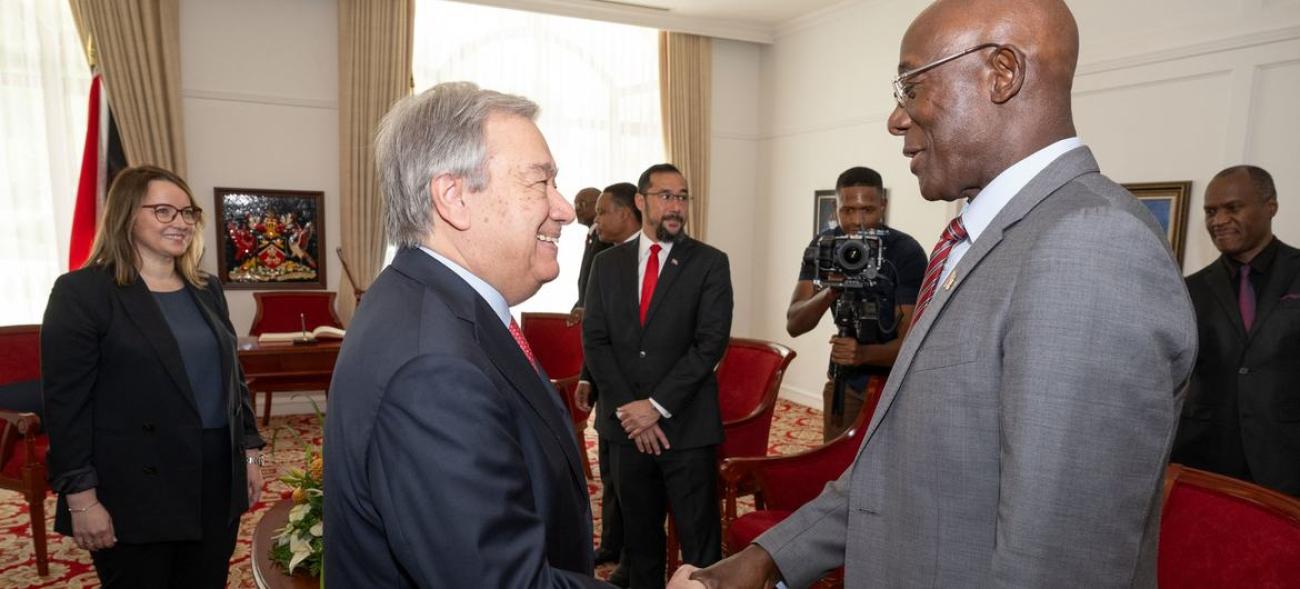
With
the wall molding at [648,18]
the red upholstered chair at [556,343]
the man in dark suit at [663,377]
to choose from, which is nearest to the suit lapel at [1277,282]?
the man in dark suit at [663,377]

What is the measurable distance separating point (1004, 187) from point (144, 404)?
2.56 m

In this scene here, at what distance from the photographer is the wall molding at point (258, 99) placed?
6387 millimetres

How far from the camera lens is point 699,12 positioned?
7.86 m

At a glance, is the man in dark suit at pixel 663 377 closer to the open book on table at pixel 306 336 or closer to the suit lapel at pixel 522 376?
the suit lapel at pixel 522 376

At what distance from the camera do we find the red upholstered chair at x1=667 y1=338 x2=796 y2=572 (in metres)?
3.70

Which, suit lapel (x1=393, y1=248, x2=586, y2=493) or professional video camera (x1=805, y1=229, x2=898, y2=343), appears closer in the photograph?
suit lapel (x1=393, y1=248, x2=586, y2=493)

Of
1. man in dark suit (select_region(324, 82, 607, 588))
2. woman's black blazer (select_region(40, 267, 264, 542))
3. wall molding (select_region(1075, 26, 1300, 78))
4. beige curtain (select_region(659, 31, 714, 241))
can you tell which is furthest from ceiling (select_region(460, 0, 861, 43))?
man in dark suit (select_region(324, 82, 607, 588))

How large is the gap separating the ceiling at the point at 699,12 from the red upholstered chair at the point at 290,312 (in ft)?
11.1

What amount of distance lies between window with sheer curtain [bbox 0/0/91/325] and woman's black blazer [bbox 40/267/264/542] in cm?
512

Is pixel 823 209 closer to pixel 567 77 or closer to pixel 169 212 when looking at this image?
pixel 567 77

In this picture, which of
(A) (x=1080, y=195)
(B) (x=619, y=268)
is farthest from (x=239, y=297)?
(A) (x=1080, y=195)

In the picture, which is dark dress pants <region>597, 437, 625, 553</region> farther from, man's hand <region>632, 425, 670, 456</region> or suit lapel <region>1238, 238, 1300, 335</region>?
suit lapel <region>1238, 238, 1300, 335</region>

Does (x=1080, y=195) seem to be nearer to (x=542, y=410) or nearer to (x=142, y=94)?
(x=542, y=410)

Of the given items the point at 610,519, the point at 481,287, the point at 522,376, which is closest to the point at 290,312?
the point at 610,519
